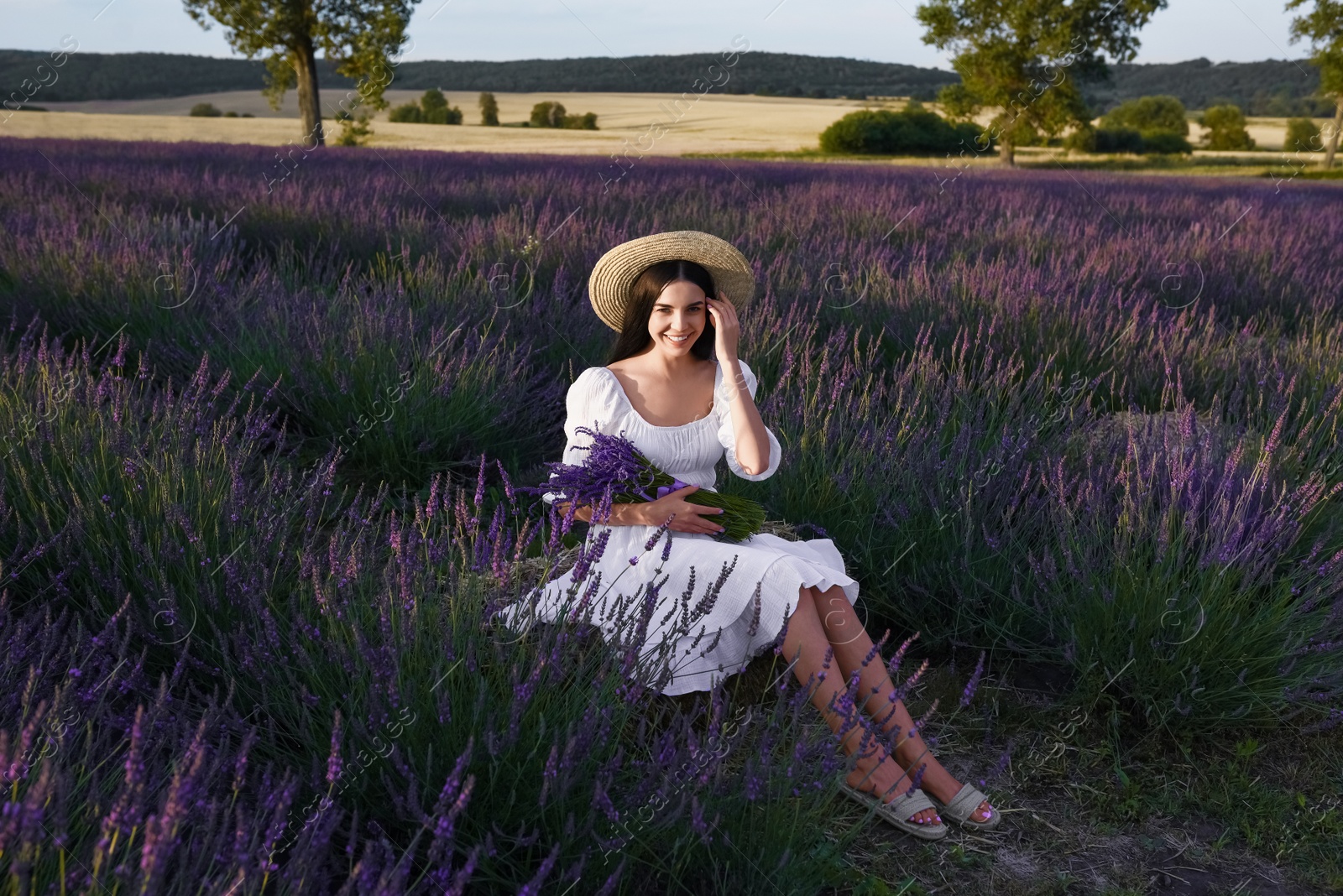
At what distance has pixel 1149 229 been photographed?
7.36 meters

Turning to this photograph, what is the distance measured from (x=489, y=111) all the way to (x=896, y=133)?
1000 inches

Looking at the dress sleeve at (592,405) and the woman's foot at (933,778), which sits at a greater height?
the dress sleeve at (592,405)

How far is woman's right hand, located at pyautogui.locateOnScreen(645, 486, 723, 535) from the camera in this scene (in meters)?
2.07

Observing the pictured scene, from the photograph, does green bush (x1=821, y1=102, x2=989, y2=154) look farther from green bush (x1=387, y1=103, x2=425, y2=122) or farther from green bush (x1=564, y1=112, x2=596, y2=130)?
green bush (x1=387, y1=103, x2=425, y2=122)

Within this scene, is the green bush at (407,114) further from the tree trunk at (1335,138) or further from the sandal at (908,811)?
the sandal at (908,811)

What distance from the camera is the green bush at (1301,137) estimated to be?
128 ft

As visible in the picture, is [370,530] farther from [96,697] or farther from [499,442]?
[96,697]

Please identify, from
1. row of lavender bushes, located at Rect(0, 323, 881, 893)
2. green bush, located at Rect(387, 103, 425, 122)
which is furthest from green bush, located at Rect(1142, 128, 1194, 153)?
row of lavender bushes, located at Rect(0, 323, 881, 893)

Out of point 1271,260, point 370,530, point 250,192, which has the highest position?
point 250,192

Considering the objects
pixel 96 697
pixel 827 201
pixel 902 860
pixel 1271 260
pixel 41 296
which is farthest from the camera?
pixel 827 201

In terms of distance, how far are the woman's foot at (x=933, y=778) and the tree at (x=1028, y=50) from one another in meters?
29.2

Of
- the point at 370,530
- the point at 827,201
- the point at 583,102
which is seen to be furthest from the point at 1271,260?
the point at 583,102

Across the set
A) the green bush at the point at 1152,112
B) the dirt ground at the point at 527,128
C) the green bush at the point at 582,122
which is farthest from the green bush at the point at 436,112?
the green bush at the point at 1152,112

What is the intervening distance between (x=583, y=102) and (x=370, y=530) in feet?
187
